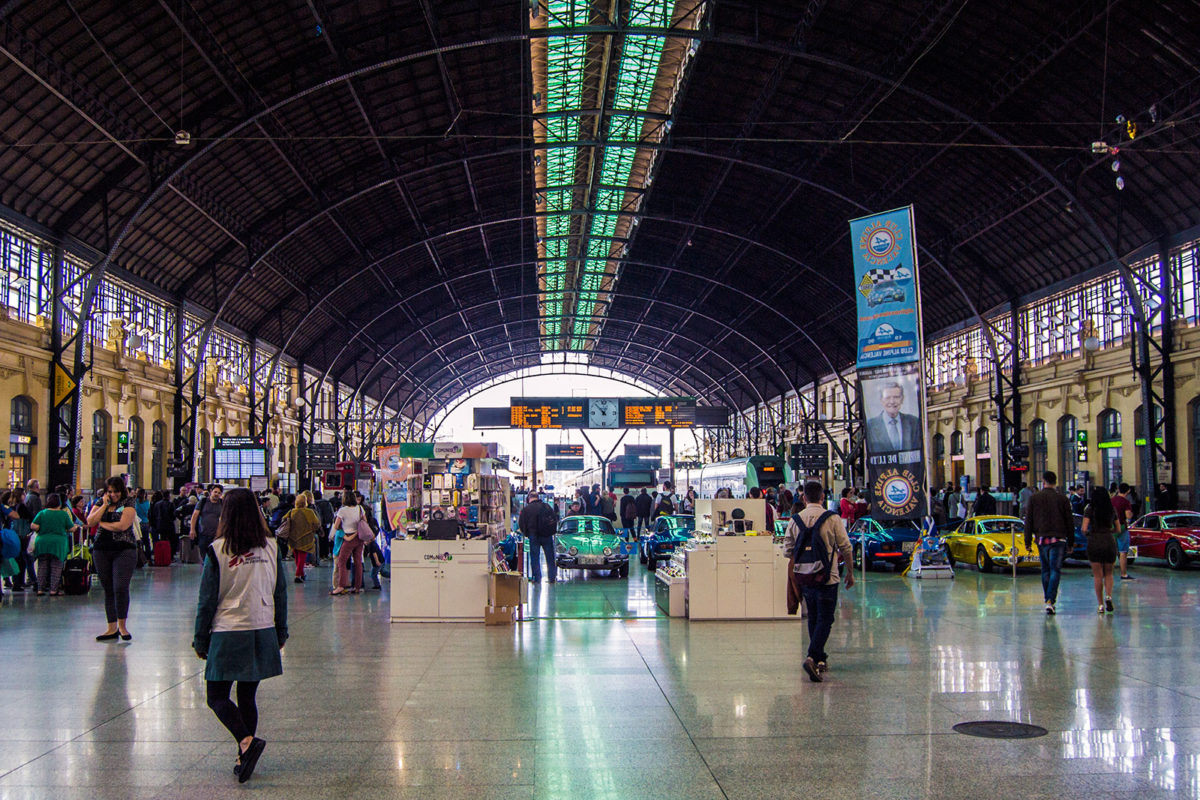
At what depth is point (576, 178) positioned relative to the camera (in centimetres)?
3959

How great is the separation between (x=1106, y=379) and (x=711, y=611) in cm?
2324

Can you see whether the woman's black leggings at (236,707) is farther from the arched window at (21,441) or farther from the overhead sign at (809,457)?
the overhead sign at (809,457)

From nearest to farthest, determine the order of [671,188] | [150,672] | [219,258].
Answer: [150,672] < [219,258] < [671,188]

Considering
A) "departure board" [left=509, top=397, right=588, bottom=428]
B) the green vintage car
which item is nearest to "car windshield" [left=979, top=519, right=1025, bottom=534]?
the green vintage car

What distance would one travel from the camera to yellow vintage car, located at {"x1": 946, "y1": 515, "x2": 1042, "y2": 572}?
20156 millimetres

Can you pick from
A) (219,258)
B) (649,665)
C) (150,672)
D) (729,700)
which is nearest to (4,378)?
(219,258)

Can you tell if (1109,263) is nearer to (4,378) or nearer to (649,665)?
(649,665)

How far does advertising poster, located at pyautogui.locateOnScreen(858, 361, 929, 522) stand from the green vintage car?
5543mm

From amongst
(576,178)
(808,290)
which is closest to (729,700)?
(576,178)

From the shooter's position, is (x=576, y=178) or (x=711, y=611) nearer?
(x=711, y=611)

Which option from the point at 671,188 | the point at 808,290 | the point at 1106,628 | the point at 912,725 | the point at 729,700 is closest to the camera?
the point at 912,725

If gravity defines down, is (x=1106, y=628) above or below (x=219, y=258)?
below

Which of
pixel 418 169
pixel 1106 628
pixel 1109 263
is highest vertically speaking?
pixel 418 169

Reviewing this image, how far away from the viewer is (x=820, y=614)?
8.98 metres
